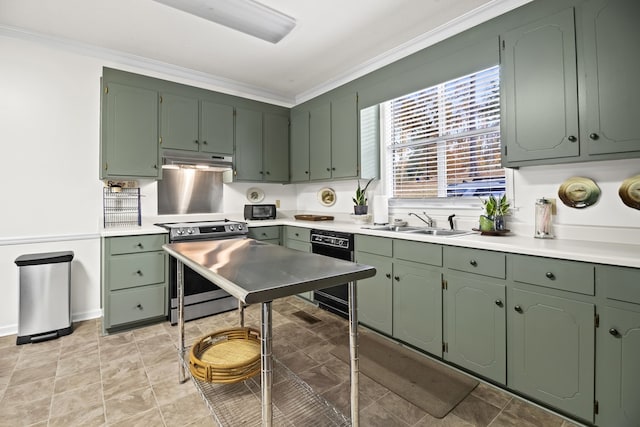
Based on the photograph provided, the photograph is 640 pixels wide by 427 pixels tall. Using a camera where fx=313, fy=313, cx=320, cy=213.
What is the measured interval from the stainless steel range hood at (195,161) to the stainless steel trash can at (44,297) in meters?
1.30

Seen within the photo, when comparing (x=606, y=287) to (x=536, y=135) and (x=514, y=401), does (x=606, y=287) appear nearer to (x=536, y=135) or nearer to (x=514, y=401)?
(x=514, y=401)

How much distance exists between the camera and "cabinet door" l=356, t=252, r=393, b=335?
263 cm

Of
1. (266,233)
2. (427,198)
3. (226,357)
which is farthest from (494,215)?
(266,233)

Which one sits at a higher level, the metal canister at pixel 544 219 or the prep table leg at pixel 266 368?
the metal canister at pixel 544 219

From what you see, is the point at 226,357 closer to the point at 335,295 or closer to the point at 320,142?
the point at 335,295

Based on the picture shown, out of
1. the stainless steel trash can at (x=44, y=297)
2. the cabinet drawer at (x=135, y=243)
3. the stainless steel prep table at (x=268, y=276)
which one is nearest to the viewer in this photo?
the stainless steel prep table at (x=268, y=276)

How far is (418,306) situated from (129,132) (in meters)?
3.21

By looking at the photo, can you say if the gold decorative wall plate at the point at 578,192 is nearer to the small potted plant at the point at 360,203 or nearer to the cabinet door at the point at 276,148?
the small potted plant at the point at 360,203

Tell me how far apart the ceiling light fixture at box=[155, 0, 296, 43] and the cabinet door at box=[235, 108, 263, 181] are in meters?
1.30

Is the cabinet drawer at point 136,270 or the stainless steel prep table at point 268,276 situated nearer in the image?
the stainless steel prep table at point 268,276

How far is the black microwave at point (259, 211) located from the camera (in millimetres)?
4070

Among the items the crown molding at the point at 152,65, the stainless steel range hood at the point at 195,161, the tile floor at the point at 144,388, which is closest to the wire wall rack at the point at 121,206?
the stainless steel range hood at the point at 195,161

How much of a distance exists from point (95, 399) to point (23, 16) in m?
3.08

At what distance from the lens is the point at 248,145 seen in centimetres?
405
